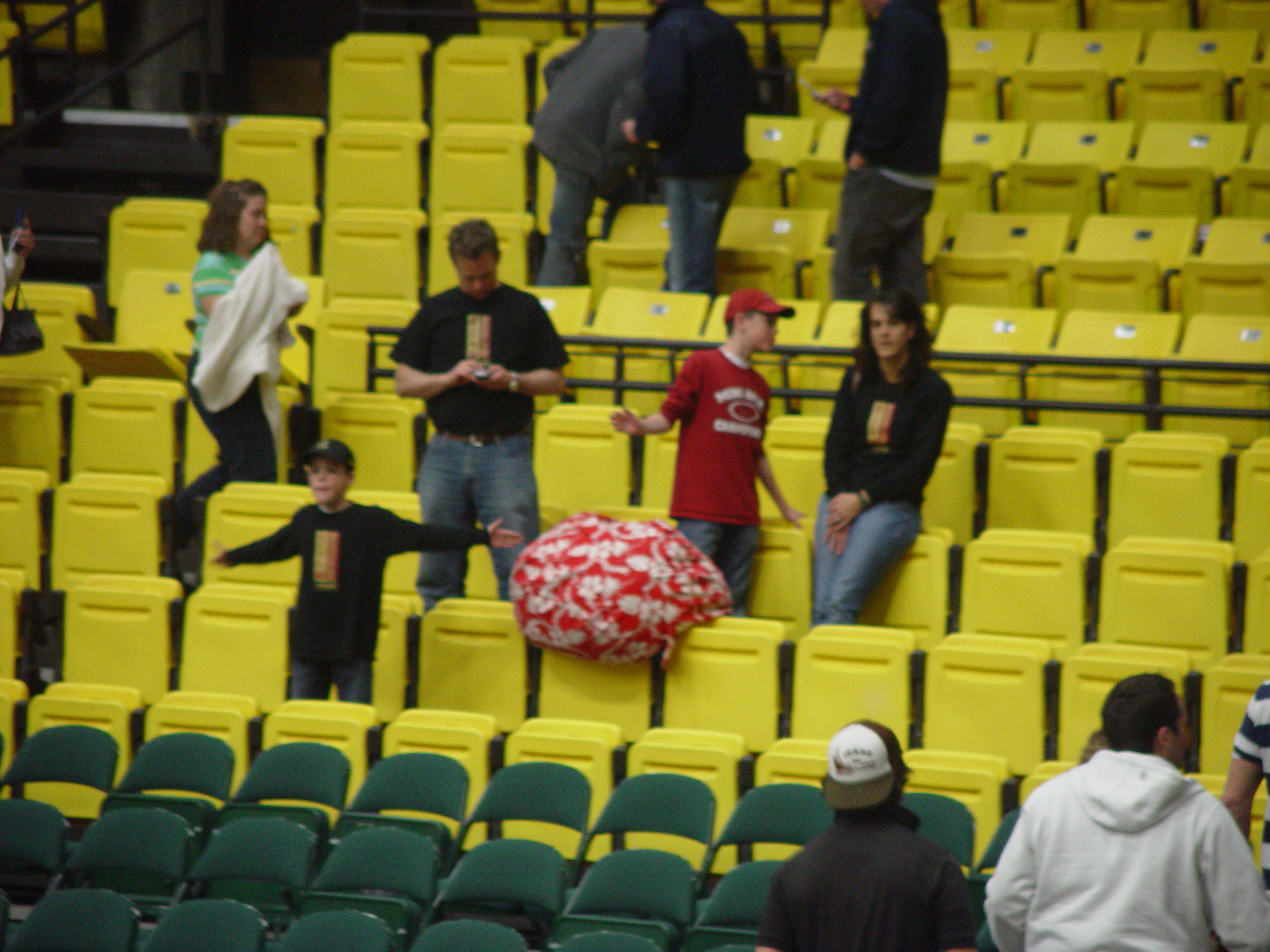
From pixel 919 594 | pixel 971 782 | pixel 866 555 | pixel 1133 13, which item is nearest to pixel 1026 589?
pixel 919 594

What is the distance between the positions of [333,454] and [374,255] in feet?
8.49

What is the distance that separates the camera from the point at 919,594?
5.78 m

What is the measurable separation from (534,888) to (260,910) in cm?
78

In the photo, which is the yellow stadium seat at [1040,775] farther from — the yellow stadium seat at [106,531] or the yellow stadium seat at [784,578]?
the yellow stadium seat at [106,531]

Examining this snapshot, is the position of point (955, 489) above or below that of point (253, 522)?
above

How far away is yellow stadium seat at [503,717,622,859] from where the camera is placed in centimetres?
521

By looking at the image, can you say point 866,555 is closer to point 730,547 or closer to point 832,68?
point 730,547

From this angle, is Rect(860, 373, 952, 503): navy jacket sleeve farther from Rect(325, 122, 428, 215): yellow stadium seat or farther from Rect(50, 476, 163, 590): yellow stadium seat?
Rect(325, 122, 428, 215): yellow stadium seat

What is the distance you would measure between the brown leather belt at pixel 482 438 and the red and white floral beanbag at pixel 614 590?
0.44 metres

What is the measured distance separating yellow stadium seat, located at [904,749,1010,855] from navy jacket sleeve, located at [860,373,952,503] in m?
0.98

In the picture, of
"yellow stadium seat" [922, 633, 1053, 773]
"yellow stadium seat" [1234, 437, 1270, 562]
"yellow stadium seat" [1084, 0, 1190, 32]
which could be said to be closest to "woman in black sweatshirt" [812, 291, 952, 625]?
"yellow stadium seat" [922, 633, 1053, 773]

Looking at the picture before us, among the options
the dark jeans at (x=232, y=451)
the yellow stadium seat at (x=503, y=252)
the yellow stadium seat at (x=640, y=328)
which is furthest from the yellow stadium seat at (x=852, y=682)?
the yellow stadium seat at (x=503, y=252)

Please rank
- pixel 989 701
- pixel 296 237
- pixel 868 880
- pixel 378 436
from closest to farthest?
pixel 868 880, pixel 989 701, pixel 378 436, pixel 296 237

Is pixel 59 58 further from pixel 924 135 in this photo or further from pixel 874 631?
pixel 874 631
